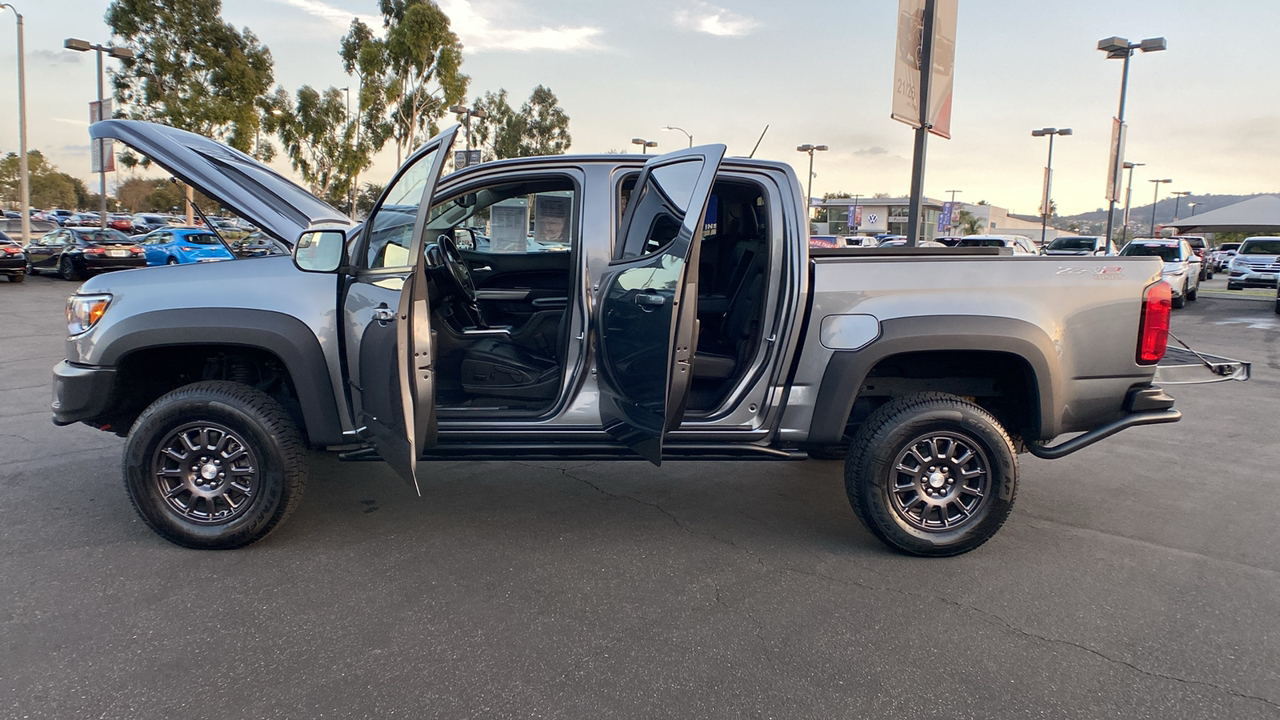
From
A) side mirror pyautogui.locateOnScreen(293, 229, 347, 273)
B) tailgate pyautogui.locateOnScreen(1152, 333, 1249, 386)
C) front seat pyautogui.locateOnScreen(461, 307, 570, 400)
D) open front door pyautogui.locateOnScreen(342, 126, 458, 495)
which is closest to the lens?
open front door pyautogui.locateOnScreen(342, 126, 458, 495)

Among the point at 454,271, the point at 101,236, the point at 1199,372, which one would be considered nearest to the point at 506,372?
the point at 454,271

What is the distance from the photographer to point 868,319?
3.71 m

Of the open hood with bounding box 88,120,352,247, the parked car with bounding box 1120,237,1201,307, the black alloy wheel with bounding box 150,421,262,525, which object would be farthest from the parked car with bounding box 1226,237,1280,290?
the black alloy wheel with bounding box 150,421,262,525

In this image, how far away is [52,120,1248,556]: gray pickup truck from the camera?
3602 millimetres

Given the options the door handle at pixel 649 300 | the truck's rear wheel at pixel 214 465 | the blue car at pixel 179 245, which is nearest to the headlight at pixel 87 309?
the truck's rear wheel at pixel 214 465

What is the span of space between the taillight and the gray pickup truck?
0.01 m

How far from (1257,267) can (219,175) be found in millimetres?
26967

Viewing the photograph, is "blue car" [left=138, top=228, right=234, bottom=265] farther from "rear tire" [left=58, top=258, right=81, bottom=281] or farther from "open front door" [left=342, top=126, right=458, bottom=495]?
"open front door" [left=342, top=126, right=458, bottom=495]

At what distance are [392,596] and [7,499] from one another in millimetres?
2681

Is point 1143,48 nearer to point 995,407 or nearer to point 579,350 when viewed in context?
point 995,407

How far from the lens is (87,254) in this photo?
2080cm

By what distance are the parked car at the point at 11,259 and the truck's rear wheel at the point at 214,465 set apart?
2038cm

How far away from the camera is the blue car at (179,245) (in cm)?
2122

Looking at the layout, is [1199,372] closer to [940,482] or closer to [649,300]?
[940,482]
